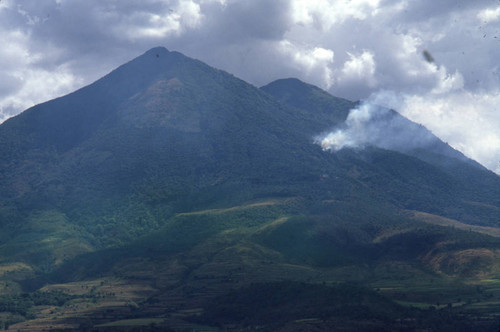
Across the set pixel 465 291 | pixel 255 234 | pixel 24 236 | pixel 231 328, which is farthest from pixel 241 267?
pixel 24 236

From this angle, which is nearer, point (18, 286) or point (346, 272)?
point (346, 272)

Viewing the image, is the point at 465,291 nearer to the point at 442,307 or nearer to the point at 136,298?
the point at 442,307

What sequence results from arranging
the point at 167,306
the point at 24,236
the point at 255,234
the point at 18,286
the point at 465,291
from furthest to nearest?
the point at 24,236 → the point at 255,234 → the point at 18,286 → the point at 167,306 → the point at 465,291

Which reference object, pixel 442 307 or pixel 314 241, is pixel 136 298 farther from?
pixel 442 307

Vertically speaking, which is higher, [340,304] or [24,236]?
[24,236]

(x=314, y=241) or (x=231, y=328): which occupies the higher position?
(x=314, y=241)

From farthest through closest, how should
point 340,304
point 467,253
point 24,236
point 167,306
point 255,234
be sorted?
point 24,236
point 255,234
point 467,253
point 167,306
point 340,304

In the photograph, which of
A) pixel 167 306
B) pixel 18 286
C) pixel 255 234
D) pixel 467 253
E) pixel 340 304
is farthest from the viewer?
pixel 255 234

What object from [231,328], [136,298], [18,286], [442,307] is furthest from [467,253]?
[18,286]

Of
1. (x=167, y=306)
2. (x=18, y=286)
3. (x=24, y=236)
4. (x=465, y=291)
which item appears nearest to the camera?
(x=465, y=291)
